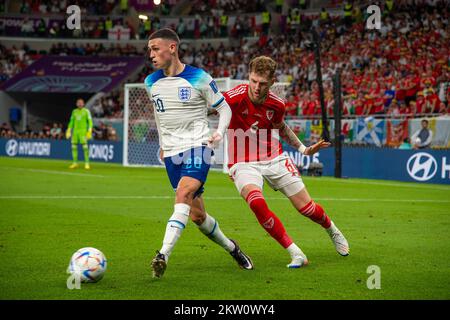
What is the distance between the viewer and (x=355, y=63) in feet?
99.6

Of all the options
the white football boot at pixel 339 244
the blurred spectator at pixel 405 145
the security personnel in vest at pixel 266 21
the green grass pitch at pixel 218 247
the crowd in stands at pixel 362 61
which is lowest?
the green grass pitch at pixel 218 247

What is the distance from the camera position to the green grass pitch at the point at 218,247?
20.1ft

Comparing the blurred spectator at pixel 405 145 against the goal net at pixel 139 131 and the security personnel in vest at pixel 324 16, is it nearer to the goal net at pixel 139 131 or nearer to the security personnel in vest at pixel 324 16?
the goal net at pixel 139 131

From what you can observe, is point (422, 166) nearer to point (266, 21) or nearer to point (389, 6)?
point (389, 6)

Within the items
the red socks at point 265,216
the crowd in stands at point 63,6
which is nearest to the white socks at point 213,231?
the red socks at point 265,216

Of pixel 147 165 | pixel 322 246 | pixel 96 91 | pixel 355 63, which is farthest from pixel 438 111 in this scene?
pixel 96 91

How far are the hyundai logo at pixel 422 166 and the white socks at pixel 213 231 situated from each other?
44.7ft

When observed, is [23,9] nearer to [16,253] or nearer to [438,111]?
[438,111]

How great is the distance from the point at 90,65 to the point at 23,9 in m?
7.31

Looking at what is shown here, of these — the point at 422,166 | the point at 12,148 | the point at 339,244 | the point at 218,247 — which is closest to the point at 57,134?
the point at 12,148

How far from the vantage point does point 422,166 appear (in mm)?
20250

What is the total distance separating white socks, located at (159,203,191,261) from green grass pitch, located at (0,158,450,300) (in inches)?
11.3

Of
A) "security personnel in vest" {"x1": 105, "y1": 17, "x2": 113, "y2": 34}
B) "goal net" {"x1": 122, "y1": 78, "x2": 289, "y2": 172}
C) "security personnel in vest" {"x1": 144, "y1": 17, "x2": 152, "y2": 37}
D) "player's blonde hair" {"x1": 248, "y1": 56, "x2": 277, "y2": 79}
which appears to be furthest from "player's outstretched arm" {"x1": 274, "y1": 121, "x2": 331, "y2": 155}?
"security personnel in vest" {"x1": 105, "y1": 17, "x2": 113, "y2": 34}

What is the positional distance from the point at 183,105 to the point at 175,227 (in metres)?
1.21
